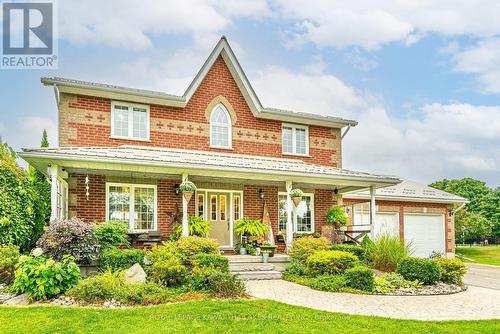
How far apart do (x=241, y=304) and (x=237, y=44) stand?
41.9 ft

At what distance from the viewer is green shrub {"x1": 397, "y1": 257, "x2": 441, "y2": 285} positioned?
12.3 meters

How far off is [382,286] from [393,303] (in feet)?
5.47

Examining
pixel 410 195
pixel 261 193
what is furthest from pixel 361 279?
pixel 410 195

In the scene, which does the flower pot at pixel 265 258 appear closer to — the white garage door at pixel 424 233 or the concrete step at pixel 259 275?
the concrete step at pixel 259 275

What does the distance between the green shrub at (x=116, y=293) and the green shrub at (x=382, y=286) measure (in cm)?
503

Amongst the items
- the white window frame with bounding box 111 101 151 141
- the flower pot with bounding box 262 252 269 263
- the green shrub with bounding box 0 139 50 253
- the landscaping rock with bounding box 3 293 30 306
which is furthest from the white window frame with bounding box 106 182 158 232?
the landscaping rock with bounding box 3 293 30 306

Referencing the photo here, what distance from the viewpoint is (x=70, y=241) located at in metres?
10.9

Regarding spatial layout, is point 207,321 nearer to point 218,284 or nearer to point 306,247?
point 218,284

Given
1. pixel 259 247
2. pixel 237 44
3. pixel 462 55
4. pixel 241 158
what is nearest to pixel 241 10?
pixel 237 44

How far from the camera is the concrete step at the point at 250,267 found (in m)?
13.0

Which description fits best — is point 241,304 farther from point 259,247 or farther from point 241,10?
point 241,10

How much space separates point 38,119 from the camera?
20.2 metres

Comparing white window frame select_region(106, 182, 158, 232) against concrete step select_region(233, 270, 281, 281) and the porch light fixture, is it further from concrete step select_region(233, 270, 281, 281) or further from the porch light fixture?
concrete step select_region(233, 270, 281, 281)

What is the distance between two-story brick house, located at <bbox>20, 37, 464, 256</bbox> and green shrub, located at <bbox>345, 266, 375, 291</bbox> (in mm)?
4141
